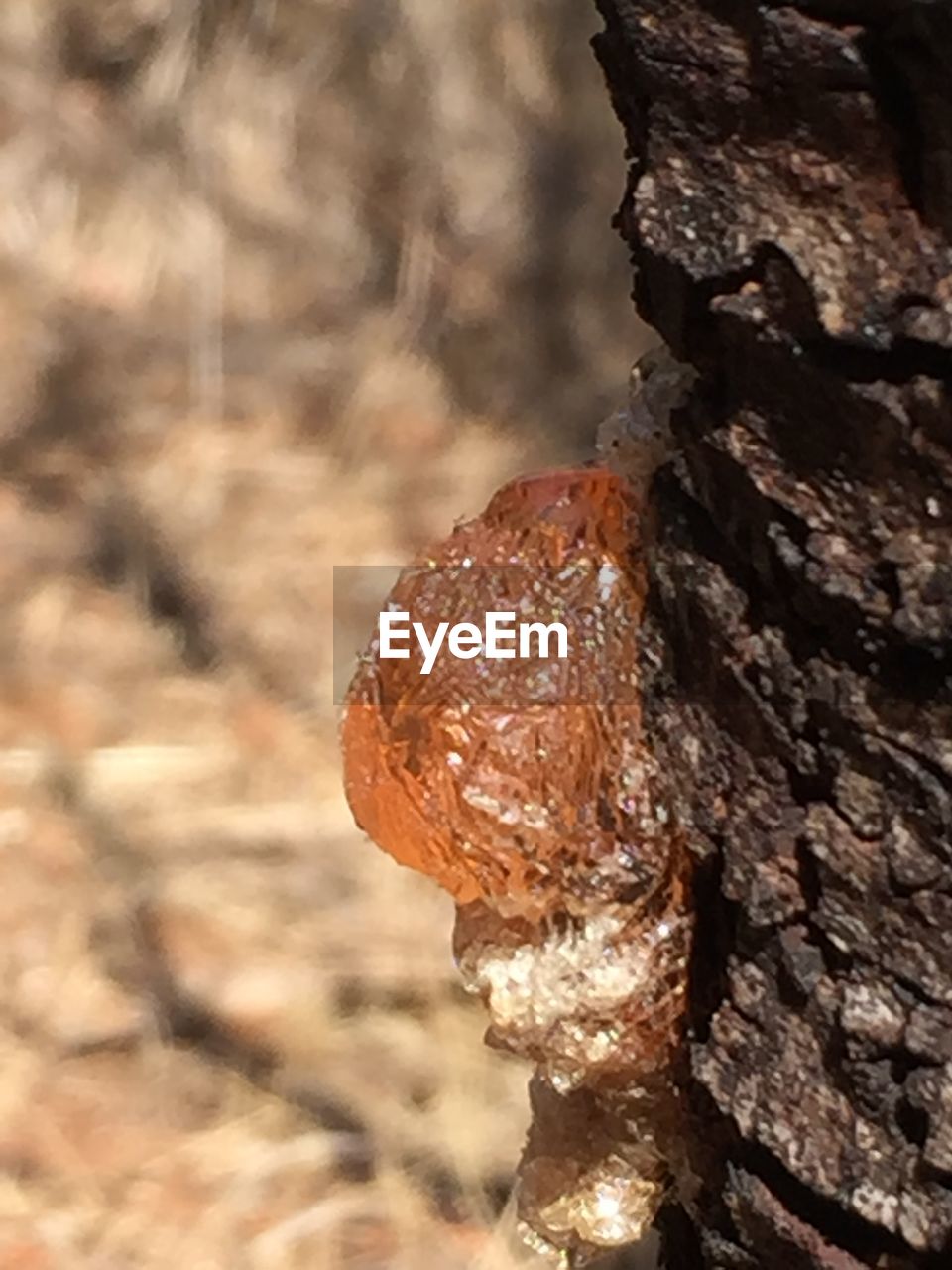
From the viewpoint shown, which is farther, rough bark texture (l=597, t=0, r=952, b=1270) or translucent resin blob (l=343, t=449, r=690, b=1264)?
translucent resin blob (l=343, t=449, r=690, b=1264)

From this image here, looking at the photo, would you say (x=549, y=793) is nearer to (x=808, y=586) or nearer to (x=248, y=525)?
(x=808, y=586)

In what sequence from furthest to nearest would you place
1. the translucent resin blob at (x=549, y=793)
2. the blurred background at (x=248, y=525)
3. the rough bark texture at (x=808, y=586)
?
the blurred background at (x=248, y=525), the translucent resin blob at (x=549, y=793), the rough bark texture at (x=808, y=586)

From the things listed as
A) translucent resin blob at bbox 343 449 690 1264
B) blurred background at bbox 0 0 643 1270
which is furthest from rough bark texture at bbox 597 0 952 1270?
blurred background at bbox 0 0 643 1270

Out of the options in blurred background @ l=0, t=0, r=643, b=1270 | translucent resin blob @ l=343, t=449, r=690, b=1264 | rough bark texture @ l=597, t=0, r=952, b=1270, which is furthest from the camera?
blurred background @ l=0, t=0, r=643, b=1270

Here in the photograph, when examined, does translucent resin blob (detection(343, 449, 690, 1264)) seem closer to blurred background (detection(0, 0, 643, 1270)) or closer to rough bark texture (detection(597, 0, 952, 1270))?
rough bark texture (detection(597, 0, 952, 1270))

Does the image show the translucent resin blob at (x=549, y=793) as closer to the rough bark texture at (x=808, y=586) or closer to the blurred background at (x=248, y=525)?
the rough bark texture at (x=808, y=586)

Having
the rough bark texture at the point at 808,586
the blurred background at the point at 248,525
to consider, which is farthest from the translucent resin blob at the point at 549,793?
the blurred background at the point at 248,525

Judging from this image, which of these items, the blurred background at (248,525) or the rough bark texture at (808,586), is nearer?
the rough bark texture at (808,586)

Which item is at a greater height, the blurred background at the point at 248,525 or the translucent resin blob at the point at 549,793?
the translucent resin blob at the point at 549,793
